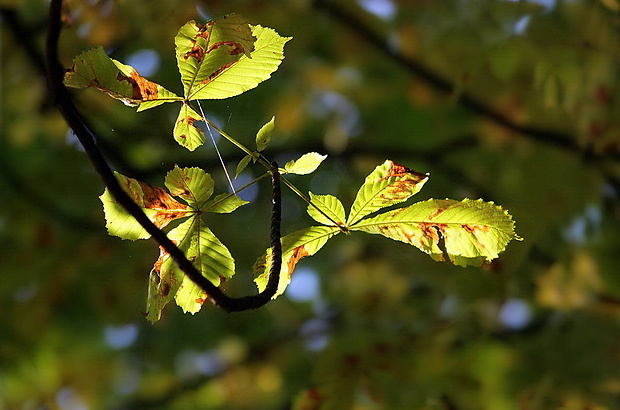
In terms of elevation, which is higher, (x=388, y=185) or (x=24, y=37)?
(x=388, y=185)

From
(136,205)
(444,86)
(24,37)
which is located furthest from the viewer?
(444,86)

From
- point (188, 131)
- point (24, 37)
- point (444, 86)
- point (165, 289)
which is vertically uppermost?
point (188, 131)

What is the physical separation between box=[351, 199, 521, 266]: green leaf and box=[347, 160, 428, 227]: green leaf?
0.05ft

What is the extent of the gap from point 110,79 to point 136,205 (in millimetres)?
104

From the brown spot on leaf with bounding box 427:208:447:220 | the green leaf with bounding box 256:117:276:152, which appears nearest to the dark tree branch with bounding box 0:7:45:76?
the green leaf with bounding box 256:117:276:152

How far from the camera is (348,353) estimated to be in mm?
1146

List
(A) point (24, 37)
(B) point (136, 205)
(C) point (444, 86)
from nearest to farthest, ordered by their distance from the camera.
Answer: (B) point (136, 205) < (A) point (24, 37) < (C) point (444, 86)

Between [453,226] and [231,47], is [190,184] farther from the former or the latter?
[453,226]

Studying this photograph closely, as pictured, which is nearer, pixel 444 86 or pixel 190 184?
pixel 190 184

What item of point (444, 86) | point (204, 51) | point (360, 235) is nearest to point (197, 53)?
point (204, 51)

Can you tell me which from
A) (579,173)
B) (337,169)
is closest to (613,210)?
(579,173)

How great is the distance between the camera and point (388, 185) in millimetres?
502

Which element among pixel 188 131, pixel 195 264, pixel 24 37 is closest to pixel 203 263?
pixel 195 264

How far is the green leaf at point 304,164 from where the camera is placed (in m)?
0.49
